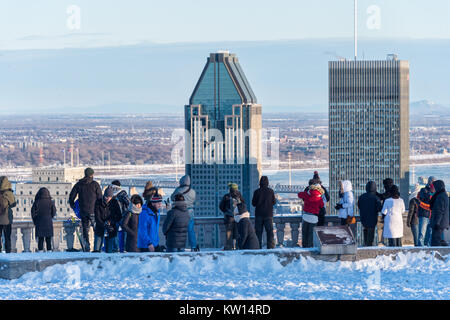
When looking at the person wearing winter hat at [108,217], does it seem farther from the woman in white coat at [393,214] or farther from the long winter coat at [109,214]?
the woman in white coat at [393,214]

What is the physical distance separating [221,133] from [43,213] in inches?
5914

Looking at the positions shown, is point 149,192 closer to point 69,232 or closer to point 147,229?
point 147,229

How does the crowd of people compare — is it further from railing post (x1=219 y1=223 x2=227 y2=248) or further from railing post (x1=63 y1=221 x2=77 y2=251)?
railing post (x1=219 y1=223 x2=227 y2=248)

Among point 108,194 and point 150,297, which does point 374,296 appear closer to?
point 150,297

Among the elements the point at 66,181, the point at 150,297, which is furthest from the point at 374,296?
the point at 66,181

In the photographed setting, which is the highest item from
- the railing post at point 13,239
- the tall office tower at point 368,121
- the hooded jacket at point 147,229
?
the tall office tower at point 368,121

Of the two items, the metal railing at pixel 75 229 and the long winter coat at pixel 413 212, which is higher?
the long winter coat at pixel 413 212

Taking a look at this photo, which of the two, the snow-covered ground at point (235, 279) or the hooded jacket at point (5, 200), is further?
the hooded jacket at point (5, 200)

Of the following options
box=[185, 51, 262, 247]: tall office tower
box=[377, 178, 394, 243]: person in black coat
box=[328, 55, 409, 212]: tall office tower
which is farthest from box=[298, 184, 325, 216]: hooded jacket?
box=[185, 51, 262, 247]: tall office tower

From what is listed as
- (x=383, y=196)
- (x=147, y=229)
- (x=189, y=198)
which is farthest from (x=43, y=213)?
(x=383, y=196)

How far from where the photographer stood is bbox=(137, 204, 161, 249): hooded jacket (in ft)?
57.9

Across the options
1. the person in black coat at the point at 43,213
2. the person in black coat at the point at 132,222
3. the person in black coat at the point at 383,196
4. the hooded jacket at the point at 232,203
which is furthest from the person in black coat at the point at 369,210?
the person in black coat at the point at 43,213

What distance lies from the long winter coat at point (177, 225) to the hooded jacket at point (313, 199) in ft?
7.71

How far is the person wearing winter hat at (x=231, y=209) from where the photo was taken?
18.1m
